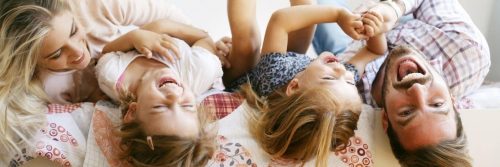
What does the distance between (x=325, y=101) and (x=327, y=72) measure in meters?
0.06

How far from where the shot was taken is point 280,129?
0.81 meters

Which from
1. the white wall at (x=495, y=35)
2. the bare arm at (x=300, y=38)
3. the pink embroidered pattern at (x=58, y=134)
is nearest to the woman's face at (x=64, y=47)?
the pink embroidered pattern at (x=58, y=134)

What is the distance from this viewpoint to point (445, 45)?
101 cm

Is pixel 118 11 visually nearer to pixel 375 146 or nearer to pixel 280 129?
pixel 280 129

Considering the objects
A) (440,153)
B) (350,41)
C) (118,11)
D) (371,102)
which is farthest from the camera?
(350,41)

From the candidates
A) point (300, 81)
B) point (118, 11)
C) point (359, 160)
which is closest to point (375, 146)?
point (359, 160)

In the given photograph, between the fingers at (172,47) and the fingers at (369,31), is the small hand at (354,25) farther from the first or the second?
the fingers at (172,47)

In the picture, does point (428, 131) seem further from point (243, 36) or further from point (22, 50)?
point (22, 50)

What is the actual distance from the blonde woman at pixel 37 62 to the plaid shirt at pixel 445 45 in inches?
16.2

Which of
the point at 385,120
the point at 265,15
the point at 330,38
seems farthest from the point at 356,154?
the point at 265,15

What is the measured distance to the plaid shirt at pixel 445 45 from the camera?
3.23ft

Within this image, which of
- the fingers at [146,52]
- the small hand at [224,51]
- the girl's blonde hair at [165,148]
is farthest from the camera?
the small hand at [224,51]

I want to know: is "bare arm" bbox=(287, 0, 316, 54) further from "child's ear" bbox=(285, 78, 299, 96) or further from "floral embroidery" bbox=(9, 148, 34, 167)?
"floral embroidery" bbox=(9, 148, 34, 167)

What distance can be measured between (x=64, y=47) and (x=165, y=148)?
0.23 meters
